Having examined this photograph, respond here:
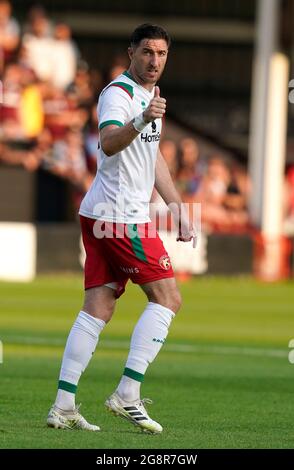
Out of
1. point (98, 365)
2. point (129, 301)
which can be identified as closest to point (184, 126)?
point (129, 301)

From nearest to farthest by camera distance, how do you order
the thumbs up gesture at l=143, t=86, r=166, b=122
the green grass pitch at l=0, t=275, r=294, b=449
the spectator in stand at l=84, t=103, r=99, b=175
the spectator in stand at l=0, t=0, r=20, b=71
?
the thumbs up gesture at l=143, t=86, r=166, b=122, the green grass pitch at l=0, t=275, r=294, b=449, the spectator in stand at l=0, t=0, r=20, b=71, the spectator in stand at l=84, t=103, r=99, b=175

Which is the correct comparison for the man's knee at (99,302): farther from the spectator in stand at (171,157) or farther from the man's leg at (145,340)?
the spectator in stand at (171,157)

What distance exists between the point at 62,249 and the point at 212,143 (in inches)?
288

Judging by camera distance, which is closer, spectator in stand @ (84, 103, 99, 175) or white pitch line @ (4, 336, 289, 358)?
white pitch line @ (4, 336, 289, 358)

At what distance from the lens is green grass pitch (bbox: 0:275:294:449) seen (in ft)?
25.8

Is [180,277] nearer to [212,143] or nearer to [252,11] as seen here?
[212,143]

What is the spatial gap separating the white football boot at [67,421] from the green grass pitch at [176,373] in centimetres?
9

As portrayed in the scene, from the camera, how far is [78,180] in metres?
26.7

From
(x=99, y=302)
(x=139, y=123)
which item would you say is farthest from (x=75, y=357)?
(x=139, y=123)

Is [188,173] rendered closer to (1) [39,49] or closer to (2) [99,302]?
(1) [39,49]

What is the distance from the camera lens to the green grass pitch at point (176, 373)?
7854 millimetres

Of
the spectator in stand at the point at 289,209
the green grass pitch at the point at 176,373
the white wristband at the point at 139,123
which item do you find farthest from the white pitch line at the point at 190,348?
the spectator in stand at the point at 289,209

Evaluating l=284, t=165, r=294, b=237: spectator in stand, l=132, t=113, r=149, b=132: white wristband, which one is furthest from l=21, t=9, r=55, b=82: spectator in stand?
l=132, t=113, r=149, b=132: white wristband

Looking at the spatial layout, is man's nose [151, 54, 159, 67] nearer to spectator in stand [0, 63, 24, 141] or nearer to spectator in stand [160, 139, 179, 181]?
spectator in stand [0, 63, 24, 141]
